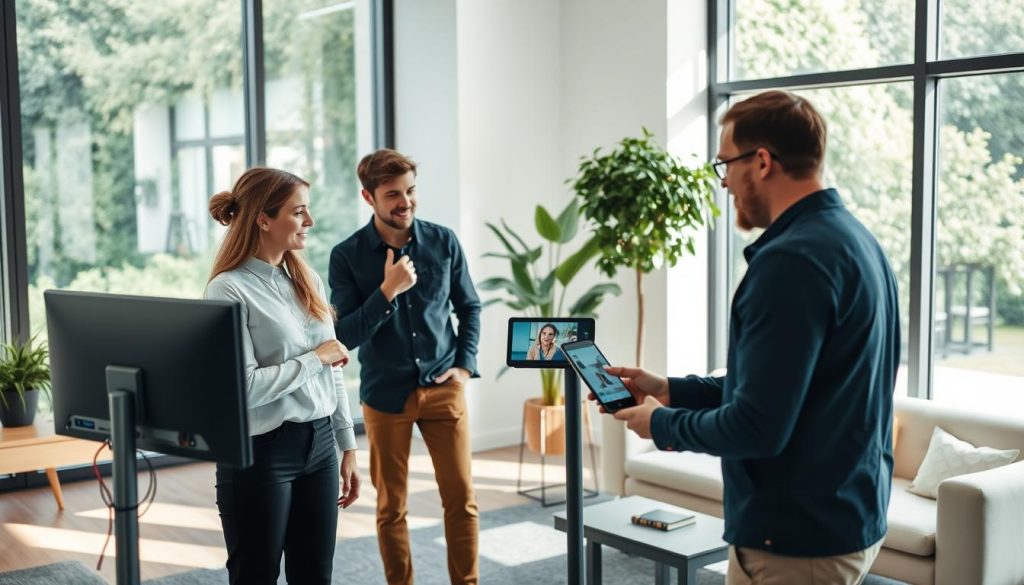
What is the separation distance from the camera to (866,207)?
522cm

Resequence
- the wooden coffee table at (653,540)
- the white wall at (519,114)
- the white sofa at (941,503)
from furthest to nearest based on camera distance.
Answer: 1. the white wall at (519,114)
2. the white sofa at (941,503)
3. the wooden coffee table at (653,540)

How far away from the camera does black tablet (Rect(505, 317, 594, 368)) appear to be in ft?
7.77

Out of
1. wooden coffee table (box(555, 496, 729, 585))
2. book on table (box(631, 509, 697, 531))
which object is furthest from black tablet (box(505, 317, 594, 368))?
book on table (box(631, 509, 697, 531))

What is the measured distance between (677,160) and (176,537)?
9.30ft

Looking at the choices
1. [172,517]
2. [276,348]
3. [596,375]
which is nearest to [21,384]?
[172,517]

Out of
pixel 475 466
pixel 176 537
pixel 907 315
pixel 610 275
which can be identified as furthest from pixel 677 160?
pixel 176 537

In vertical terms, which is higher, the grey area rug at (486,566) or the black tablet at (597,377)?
the black tablet at (597,377)

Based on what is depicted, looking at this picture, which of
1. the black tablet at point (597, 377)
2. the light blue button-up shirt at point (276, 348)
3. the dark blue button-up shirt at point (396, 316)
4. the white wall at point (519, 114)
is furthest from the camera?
the white wall at point (519, 114)

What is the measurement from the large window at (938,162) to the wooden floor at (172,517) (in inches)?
73.4

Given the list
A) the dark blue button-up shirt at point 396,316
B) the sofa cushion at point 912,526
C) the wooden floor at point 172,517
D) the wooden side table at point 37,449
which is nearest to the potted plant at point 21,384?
the wooden side table at point 37,449

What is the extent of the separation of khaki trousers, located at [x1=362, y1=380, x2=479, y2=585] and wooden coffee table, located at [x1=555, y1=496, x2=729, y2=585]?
325mm

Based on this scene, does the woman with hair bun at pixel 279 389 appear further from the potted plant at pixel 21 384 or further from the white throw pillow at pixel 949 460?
the potted plant at pixel 21 384

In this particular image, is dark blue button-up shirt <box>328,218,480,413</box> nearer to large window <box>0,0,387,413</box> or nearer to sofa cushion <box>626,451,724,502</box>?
sofa cushion <box>626,451,724,502</box>

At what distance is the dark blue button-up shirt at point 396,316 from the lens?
344 centimetres
